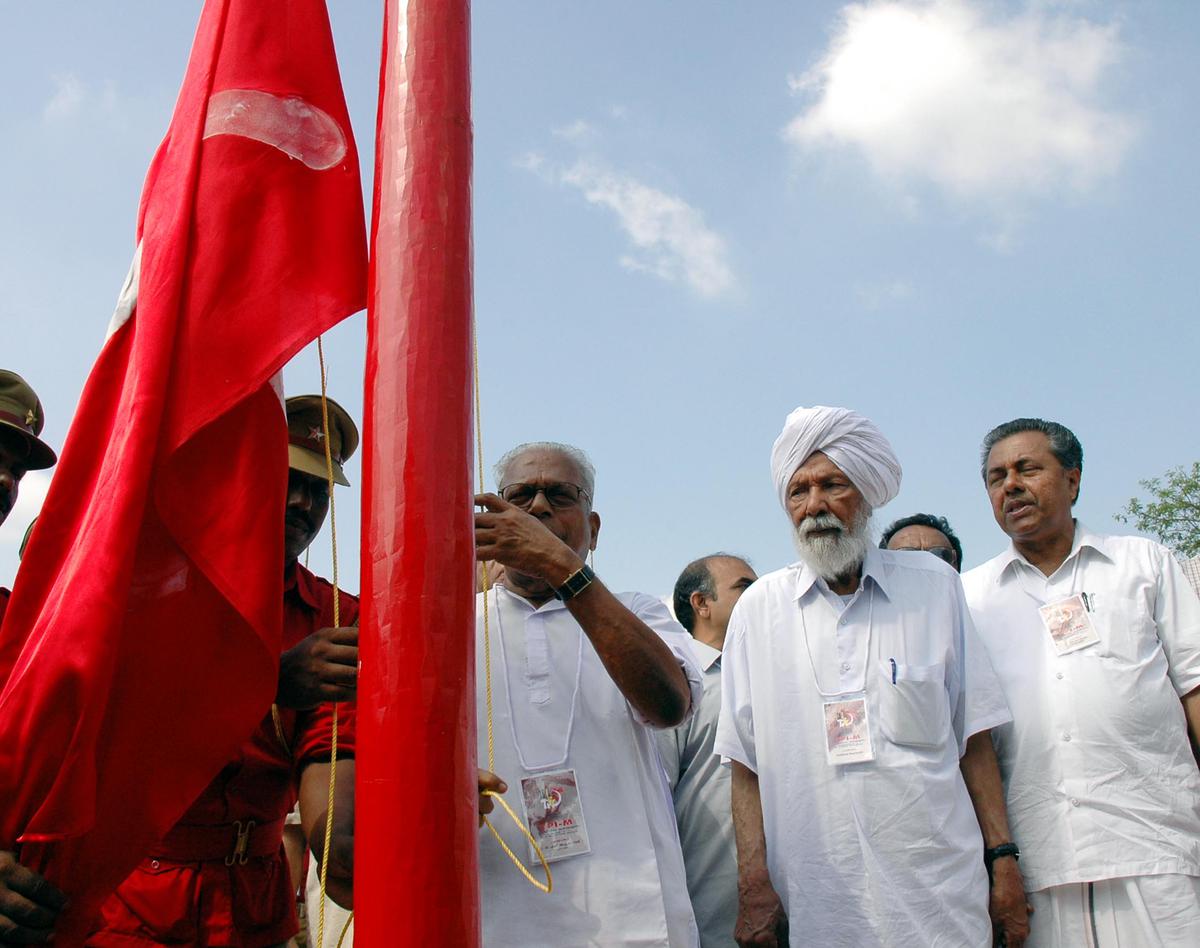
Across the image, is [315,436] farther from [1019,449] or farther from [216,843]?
[1019,449]

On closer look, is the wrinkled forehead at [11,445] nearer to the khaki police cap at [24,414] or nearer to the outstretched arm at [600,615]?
the khaki police cap at [24,414]

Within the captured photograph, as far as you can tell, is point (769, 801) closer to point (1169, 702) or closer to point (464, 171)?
point (1169, 702)

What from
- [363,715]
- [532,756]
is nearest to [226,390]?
[363,715]

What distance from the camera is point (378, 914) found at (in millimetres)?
1580

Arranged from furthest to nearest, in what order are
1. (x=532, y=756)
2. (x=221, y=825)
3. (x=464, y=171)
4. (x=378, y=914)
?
(x=532, y=756) → (x=221, y=825) → (x=464, y=171) → (x=378, y=914)

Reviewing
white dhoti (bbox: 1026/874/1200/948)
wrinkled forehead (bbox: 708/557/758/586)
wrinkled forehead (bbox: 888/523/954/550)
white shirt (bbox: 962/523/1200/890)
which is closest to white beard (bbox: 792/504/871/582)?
white shirt (bbox: 962/523/1200/890)

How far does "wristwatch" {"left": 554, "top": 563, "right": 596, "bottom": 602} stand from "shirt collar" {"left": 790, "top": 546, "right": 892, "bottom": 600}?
1204mm

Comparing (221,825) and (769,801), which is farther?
(769,801)

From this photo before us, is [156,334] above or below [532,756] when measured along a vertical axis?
above

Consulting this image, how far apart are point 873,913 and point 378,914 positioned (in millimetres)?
2042

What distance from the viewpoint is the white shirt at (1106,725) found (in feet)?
11.1

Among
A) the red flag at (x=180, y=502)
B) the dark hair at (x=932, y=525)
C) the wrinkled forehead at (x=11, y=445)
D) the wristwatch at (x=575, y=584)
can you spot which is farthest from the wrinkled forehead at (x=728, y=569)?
the red flag at (x=180, y=502)

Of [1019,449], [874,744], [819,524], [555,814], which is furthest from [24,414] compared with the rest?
[1019,449]

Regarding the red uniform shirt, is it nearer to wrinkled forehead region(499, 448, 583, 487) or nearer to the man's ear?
wrinkled forehead region(499, 448, 583, 487)
